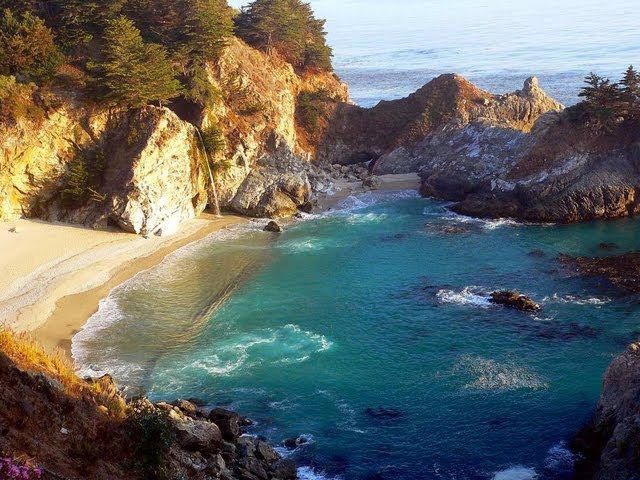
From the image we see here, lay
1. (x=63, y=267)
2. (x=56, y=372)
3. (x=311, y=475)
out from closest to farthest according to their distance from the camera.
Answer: (x=56, y=372) → (x=311, y=475) → (x=63, y=267)

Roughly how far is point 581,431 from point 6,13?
169 feet

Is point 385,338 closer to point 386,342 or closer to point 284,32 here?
point 386,342

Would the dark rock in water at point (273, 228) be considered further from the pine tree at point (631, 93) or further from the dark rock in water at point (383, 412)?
the pine tree at point (631, 93)

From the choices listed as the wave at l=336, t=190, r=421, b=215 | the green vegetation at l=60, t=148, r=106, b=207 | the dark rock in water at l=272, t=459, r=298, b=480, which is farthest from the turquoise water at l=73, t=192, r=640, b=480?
the green vegetation at l=60, t=148, r=106, b=207

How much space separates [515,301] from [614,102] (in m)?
28.3

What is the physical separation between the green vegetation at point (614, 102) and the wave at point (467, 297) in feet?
83.1

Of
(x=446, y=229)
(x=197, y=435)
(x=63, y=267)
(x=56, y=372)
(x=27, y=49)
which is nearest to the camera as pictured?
(x=56, y=372)

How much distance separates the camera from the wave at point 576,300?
37.9 m

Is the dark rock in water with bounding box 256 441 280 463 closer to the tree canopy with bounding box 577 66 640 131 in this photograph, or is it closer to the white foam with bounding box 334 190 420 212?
the white foam with bounding box 334 190 420 212

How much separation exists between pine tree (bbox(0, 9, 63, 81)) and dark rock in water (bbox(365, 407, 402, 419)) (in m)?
39.4

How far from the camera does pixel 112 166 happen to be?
52.4m

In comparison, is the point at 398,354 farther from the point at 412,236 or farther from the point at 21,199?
the point at 21,199

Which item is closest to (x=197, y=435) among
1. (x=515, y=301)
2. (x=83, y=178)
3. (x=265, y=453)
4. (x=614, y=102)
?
(x=265, y=453)

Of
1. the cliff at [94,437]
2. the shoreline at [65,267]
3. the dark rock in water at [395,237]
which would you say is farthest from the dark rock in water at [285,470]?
the dark rock in water at [395,237]
